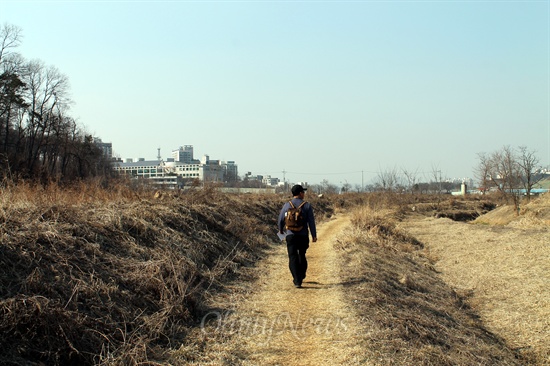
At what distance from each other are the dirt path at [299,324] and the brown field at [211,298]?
3 cm

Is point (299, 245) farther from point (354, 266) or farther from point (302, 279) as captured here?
point (354, 266)

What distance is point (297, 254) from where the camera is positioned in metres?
8.28

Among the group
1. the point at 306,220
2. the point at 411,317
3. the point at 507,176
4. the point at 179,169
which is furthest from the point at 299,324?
the point at 179,169

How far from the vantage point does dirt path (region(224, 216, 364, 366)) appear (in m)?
5.14

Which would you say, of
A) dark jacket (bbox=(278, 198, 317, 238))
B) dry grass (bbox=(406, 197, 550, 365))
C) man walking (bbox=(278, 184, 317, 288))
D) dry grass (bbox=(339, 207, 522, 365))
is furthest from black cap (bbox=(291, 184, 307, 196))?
dry grass (bbox=(406, 197, 550, 365))

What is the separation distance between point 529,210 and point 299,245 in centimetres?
2373

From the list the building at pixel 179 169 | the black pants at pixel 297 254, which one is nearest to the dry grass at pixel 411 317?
the black pants at pixel 297 254

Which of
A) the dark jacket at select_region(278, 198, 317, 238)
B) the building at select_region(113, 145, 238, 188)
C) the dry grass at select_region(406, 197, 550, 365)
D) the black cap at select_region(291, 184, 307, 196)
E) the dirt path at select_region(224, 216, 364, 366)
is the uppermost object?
the building at select_region(113, 145, 238, 188)

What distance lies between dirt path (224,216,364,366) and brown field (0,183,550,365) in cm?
3

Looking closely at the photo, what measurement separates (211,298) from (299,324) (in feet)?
6.16

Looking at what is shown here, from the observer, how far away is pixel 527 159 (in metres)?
34.1

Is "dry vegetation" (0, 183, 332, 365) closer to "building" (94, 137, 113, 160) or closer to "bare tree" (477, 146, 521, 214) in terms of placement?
"bare tree" (477, 146, 521, 214)

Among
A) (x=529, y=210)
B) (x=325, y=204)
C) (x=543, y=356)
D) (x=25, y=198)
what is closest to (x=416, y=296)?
(x=543, y=356)

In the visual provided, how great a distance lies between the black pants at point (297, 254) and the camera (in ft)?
26.9
